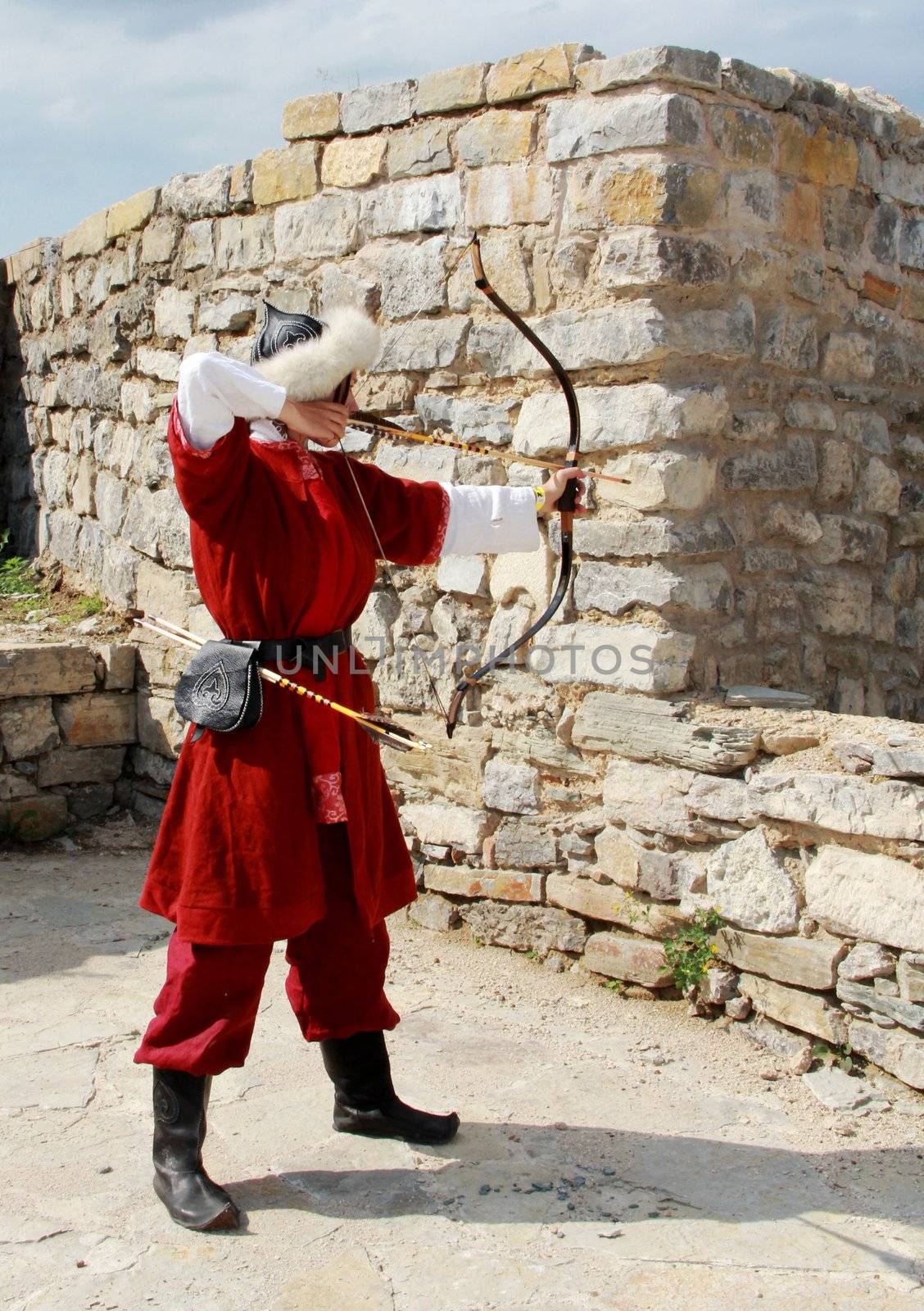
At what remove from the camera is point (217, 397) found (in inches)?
93.6

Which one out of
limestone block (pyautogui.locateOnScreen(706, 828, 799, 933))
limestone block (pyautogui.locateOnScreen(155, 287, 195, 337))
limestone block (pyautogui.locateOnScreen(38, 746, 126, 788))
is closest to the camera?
limestone block (pyautogui.locateOnScreen(706, 828, 799, 933))

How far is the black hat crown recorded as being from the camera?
8.39 ft

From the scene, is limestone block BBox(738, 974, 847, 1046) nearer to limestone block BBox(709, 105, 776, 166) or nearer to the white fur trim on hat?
the white fur trim on hat

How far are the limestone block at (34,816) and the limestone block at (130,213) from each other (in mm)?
2223

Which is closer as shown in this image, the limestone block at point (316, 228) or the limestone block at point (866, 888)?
the limestone block at point (866, 888)

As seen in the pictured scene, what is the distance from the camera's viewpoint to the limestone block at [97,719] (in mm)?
5230

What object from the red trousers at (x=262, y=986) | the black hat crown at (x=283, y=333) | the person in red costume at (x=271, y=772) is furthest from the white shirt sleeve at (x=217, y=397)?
the red trousers at (x=262, y=986)

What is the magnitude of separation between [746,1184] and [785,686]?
61.1 inches

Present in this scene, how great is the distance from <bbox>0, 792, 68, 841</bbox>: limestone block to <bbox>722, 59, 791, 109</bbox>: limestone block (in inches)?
137

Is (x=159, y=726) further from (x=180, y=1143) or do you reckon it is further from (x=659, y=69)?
(x=659, y=69)

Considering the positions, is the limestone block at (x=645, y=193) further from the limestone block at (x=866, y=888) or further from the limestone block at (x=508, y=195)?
the limestone block at (x=866, y=888)

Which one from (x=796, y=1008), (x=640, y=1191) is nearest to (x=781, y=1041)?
(x=796, y=1008)

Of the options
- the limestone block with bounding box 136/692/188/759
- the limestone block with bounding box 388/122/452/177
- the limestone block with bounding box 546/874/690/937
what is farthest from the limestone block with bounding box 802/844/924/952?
the limestone block with bounding box 136/692/188/759

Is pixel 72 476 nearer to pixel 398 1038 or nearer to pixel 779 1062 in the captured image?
pixel 398 1038
